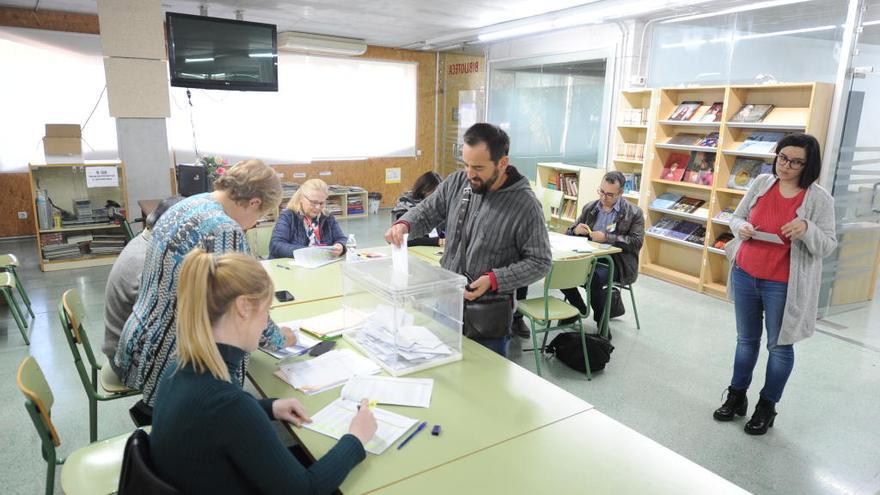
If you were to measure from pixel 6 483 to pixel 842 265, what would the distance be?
20.7ft

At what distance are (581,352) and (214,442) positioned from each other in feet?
9.73

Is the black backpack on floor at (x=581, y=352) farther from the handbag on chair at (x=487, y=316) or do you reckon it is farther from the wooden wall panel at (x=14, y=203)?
the wooden wall panel at (x=14, y=203)

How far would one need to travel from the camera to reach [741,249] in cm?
298

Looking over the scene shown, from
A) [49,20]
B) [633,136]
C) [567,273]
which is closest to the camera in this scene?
[567,273]

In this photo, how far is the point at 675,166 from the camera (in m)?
6.11

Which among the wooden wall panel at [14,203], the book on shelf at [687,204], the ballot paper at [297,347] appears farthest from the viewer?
the wooden wall panel at [14,203]

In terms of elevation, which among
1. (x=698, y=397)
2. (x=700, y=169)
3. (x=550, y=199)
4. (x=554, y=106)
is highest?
(x=554, y=106)

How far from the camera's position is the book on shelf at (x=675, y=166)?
602 cm

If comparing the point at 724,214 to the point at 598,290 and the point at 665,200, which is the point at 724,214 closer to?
the point at 665,200

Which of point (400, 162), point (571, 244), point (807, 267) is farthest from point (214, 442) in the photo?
point (400, 162)

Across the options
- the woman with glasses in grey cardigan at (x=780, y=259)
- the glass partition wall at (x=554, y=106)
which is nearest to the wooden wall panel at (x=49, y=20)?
the glass partition wall at (x=554, y=106)

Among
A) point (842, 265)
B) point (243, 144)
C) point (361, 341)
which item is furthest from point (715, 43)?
point (243, 144)

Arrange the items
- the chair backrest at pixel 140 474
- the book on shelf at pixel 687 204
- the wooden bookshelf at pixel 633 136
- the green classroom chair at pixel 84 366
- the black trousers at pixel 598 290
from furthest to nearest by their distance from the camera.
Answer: the wooden bookshelf at pixel 633 136 → the book on shelf at pixel 687 204 → the black trousers at pixel 598 290 → the green classroom chair at pixel 84 366 → the chair backrest at pixel 140 474

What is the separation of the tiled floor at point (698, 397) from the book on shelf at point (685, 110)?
2057 mm
